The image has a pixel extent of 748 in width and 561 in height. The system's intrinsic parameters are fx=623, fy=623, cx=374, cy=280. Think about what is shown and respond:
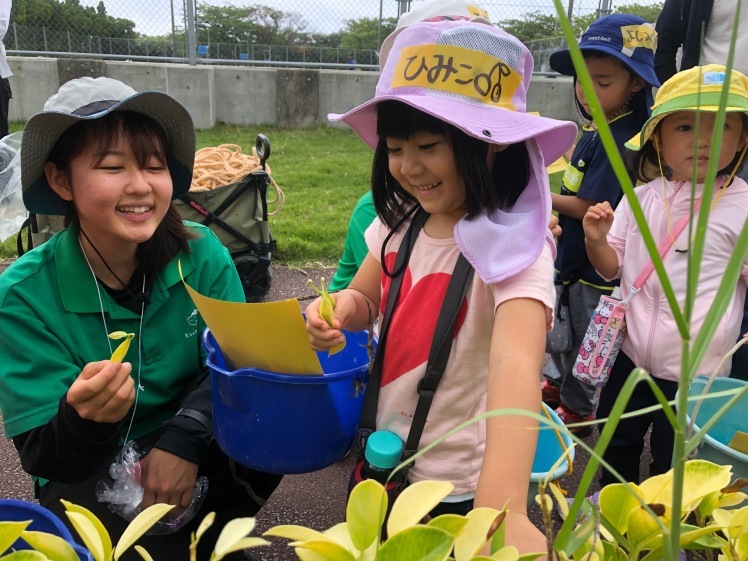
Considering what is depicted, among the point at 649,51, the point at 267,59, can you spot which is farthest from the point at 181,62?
the point at 649,51

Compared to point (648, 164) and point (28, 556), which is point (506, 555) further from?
point (648, 164)

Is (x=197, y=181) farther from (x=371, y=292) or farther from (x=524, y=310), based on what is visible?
(x=524, y=310)

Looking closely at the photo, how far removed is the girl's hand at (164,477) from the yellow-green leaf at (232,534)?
1.10 m

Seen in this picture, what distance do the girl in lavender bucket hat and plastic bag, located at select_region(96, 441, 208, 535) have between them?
1.87ft

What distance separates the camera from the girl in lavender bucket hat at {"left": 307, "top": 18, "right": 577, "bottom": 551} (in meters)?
1.13

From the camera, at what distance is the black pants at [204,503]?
154 centimetres

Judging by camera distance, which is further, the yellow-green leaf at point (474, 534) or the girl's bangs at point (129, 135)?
the girl's bangs at point (129, 135)

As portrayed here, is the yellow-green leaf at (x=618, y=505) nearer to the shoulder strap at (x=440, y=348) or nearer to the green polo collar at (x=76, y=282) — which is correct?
the shoulder strap at (x=440, y=348)

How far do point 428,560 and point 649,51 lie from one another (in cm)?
257

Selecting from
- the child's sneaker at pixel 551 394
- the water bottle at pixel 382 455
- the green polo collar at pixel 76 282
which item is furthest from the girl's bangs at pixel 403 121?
the child's sneaker at pixel 551 394

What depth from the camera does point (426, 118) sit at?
127cm

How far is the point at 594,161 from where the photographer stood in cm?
248

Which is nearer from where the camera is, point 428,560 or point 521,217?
point 428,560

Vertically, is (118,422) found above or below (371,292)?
below
